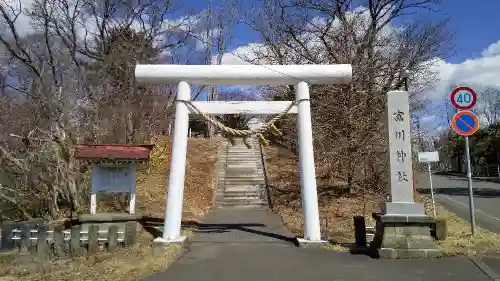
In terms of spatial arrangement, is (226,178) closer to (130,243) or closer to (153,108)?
(153,108)

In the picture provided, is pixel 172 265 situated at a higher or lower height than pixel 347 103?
lower

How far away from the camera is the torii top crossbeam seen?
31.1 ft

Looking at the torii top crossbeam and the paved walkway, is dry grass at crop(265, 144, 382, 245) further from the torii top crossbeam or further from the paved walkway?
the torii top crossbeam

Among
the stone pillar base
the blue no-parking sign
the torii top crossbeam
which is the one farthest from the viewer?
the torii top crossbeam

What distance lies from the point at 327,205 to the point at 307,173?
6886mm

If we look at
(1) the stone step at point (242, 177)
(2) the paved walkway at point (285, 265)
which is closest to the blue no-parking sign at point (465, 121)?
(2) the paved walkway at point (285, 265)

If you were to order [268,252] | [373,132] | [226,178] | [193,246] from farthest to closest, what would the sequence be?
1. [226,178]
2. [373,132]
3. [193,246]
4. [268,252]

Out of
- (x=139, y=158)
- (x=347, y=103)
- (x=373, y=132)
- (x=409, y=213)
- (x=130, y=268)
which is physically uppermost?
(x=347, y=103)

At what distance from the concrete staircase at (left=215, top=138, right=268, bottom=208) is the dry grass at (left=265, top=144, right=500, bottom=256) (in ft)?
2.12

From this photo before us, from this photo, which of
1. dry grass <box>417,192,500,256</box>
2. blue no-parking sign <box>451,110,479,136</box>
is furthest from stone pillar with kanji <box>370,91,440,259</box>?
blue no-parking sign <box>451,110,479,136</box>

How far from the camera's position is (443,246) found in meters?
8.48

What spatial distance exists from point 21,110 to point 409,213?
15183mm

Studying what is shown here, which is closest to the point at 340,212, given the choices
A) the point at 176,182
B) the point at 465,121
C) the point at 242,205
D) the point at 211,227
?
the point at 242,205

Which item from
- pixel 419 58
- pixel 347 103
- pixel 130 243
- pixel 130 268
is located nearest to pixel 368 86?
pixel 347 103
